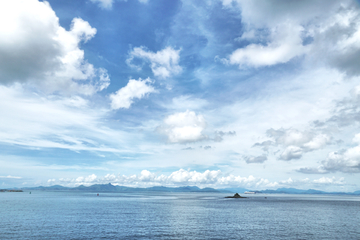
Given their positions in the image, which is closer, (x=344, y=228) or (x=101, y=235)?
(x=101, y=235)

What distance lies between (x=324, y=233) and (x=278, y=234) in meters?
14.8

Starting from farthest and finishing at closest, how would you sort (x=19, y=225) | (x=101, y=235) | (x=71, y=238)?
(x=19, y=225)
(x=101, y=235)
(x=71, y=238)

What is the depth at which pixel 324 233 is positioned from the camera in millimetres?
66562

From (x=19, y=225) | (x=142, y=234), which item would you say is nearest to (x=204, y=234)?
(x=142, y=234)

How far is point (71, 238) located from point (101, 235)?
7.32 meters

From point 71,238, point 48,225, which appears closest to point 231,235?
point 71,238

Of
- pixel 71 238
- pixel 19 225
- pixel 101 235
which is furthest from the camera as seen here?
pixel 19 225

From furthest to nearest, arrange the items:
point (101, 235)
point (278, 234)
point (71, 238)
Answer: point (278, 234) → point (101, 235) → point (71, 238)

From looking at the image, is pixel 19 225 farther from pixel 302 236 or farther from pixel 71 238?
pixel 302 236

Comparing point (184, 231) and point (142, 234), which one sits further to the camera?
point (184, 231)

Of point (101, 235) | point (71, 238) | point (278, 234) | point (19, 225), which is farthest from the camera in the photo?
point (19, 225)

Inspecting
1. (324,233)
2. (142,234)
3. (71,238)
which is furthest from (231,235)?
(71,238)

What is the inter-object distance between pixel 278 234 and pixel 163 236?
32728mm

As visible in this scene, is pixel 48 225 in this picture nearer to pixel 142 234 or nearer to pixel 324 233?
pixel 142 234
